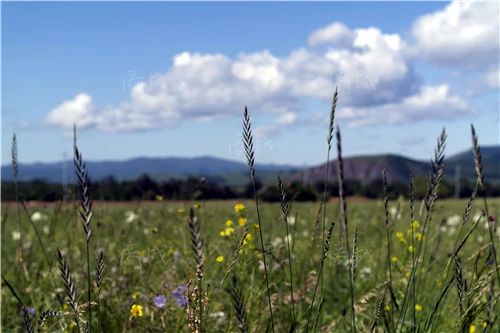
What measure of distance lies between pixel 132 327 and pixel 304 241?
3.61 m

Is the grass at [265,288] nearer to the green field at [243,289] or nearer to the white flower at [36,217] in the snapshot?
the green field at [243,289]

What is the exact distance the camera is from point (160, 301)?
3.32m

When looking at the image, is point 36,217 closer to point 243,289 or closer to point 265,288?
point 243,289

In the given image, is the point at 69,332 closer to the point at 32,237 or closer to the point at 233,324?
the point at 233,324

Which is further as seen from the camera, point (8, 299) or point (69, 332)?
point (8, 299)

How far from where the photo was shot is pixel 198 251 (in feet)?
4.56

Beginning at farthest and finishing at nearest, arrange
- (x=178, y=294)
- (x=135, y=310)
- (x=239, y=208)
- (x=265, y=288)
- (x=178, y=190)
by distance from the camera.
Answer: (x=178, y=190) < (x=239, y=208) < (x=265, y=288) < (x=178, y=294) < (x=135, y=310)

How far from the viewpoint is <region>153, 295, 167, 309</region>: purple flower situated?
3.29 meters

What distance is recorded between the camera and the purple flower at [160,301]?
3.29m

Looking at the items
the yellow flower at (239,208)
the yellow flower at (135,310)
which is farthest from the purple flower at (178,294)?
the yellow flower at (239,208)

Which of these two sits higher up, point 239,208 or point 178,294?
point 239,208

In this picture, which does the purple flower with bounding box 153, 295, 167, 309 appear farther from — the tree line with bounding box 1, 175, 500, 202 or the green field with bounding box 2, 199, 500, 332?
the tree line with bounding box 1, 175, 500, 202

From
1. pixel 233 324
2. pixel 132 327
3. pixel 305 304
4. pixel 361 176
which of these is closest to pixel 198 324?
pixel 233 324

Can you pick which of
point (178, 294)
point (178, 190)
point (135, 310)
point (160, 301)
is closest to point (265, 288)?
point (178, 294)
